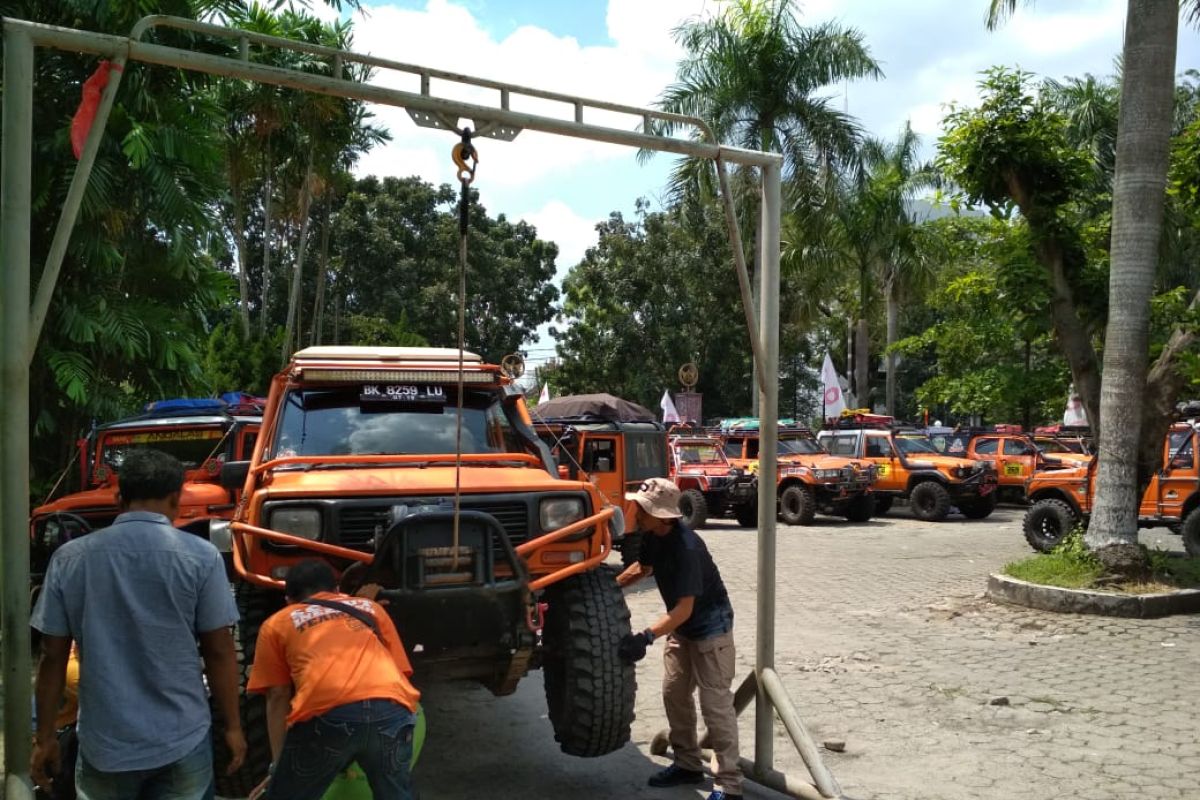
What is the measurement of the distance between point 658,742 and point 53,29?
4.51 metres

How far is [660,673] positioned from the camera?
26.2 feet

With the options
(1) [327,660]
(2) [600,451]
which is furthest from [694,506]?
(1) [327,660]

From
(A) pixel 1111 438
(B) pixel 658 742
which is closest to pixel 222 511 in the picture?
(B) pixel 658 742

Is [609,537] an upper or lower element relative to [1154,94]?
lower

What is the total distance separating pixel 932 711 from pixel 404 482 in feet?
12.8

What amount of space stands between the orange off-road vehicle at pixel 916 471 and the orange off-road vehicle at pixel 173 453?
47.4 feet

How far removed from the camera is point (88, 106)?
13.6 feet

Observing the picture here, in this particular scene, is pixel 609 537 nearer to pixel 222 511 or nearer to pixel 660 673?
pixel 660 673

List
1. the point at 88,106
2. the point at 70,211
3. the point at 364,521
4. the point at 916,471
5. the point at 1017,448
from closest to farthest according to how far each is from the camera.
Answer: the point at 70,211 < the point at 88,106 < the point at 364,521 < the point at 916,471 < the point at 1017,448

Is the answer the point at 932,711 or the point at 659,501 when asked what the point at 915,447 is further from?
the point at 659,501

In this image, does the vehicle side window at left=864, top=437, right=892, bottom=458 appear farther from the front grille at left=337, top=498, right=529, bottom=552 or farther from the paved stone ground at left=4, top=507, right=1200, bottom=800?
the front grille at left=337, top=498, right=529, bottom=552

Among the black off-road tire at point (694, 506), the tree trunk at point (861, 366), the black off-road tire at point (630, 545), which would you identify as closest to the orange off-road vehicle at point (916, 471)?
the black off-road tire at point (694, 506)

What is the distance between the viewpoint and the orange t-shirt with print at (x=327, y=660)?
3285mm

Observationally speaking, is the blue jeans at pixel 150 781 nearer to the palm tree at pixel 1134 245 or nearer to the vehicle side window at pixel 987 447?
the palm tree at pixel 1134 245
